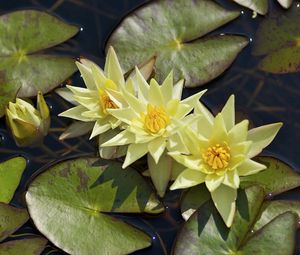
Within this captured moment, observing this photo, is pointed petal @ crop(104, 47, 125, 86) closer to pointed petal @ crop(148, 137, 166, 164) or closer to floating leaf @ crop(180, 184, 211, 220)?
pointed petal @ crop(148, 137, 166, 164)

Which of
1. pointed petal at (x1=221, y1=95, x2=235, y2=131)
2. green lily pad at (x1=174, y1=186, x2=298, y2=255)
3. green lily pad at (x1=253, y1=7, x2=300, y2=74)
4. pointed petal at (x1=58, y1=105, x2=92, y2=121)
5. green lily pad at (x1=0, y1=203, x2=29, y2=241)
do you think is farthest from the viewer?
green lily pad at (x1=253, y1=7, x2=300, y2=74)

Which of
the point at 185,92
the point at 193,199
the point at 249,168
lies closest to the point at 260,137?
the point at 249,168

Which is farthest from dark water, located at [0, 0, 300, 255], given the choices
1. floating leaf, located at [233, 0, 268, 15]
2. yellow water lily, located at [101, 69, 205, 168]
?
yellow water lily, located at [101, 69, 205, 168]

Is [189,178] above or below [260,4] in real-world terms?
below

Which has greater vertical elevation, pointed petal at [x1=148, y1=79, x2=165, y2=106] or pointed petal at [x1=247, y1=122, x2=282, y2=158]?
pointed petal at [x1=148, y1=79, x2=165, y2=106]

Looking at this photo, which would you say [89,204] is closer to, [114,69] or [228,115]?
[114,69]

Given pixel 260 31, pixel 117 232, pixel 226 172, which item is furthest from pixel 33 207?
pixel 260 31

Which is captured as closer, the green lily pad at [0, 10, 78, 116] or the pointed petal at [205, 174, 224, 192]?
the pointed petal at [205, 174, 224, 192]
